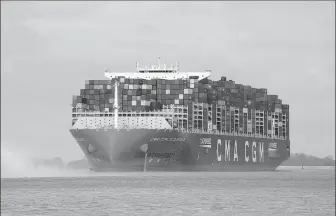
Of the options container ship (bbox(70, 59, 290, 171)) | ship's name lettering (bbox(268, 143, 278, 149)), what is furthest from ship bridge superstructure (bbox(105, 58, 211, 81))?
ship's name lettering (bbox(268, 143, 278, 149))

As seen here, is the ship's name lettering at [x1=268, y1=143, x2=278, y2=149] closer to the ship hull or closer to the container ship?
the container ship

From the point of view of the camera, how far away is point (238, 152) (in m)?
140

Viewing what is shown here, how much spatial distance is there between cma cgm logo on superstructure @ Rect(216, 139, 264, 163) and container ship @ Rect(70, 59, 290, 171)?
149 millimetres

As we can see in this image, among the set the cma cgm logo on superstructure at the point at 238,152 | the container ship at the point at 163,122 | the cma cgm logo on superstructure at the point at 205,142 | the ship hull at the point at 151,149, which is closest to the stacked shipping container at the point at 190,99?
the container ship at the point at 163,122

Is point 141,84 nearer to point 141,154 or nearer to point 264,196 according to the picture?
point 141,154

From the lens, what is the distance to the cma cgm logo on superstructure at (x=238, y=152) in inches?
5221

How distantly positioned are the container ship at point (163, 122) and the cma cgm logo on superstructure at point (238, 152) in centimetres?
15

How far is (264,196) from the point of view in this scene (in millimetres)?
73625

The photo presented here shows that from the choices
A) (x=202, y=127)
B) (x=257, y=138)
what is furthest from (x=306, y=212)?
(x=257, y=138)

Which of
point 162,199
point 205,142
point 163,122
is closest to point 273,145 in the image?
point 205,142

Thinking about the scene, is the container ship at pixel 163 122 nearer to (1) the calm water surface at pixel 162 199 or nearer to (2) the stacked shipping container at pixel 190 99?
(2) the stacked shipping container at pixel 190 99

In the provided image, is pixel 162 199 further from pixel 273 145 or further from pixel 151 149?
pixel 273 145

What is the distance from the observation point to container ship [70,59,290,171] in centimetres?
11594

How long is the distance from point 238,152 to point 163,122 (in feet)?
81.7
